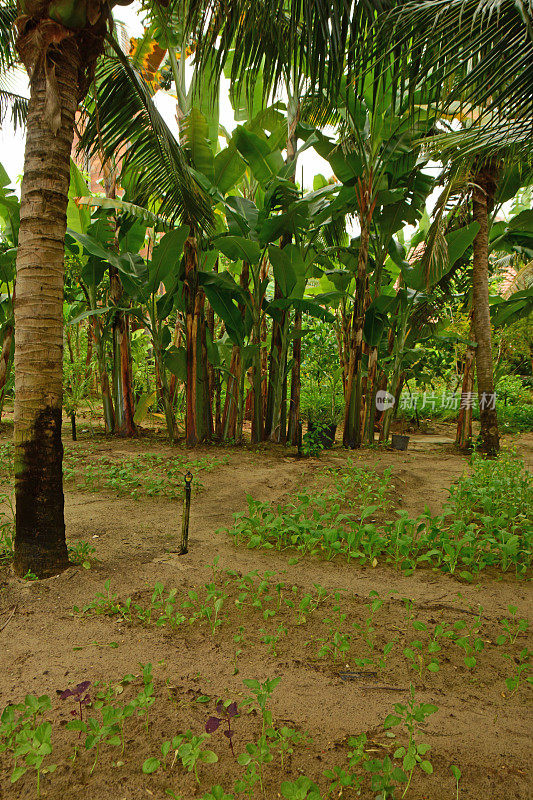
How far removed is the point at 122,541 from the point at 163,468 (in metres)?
1.84

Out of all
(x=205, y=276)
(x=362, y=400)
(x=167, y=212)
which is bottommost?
(x=362, y=400)

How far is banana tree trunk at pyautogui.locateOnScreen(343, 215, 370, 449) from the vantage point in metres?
6.18

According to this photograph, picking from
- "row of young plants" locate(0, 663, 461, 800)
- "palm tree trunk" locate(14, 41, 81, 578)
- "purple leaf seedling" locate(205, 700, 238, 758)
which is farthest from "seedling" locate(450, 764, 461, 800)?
"palm tree trunk" locate(14, 41, 81, 578)

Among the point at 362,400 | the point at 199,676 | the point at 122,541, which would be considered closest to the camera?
the point at 199,676

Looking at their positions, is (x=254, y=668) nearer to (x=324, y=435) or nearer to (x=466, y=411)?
(x=324, y=435)

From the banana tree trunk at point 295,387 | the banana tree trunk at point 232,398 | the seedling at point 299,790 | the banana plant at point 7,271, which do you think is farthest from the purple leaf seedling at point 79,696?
the banana plant at point 7,271

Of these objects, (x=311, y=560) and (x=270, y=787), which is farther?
(x=311, y=560)

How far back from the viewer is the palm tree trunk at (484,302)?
6016 mm

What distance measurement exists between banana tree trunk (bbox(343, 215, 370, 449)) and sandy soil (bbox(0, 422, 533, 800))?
3577mm

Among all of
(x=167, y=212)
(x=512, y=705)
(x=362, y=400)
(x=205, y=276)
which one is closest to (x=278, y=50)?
(x=167, y=212)

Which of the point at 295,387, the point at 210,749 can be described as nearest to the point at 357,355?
the point at 295,387

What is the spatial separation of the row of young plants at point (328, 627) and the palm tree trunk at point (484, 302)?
14.0ft

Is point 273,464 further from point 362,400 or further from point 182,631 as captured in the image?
point 182,631

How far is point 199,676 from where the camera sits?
176 cm
